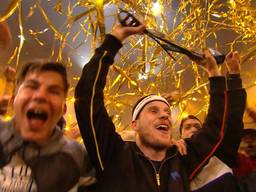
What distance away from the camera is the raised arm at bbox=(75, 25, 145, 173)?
1.34m

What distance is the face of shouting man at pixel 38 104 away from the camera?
1.20 metres

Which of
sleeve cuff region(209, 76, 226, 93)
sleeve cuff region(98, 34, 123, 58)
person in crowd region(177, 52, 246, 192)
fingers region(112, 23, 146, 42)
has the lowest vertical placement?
person in crowd region(177, 52, 246, 192)

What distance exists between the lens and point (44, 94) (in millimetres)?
1212

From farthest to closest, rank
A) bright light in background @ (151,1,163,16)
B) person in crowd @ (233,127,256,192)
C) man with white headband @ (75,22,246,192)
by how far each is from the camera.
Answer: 1. bright light in background @ (151,1,163,16)
2. person in crowd @ (233,127,256,192)
3. man with white headband @ (75,22,246,192)

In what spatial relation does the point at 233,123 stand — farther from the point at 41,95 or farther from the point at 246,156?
the point at 41,95

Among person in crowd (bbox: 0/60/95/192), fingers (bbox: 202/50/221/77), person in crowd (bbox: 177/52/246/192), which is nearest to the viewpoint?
person in crowd (bbox: 0/60/95/192)

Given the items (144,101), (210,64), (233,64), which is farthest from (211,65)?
(144,101)

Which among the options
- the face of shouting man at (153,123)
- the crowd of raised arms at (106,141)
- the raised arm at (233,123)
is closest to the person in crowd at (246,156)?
the crowd of raised arms at (106,141)

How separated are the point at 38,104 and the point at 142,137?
23.4 inches

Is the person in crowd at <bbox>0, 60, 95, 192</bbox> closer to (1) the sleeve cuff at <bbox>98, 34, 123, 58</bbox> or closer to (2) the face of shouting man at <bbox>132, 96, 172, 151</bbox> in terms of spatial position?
(1) the sleeve cuff at <bbox>98, 34, 123, 58</bbox>

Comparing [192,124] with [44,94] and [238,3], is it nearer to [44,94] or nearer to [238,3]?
[238,3]

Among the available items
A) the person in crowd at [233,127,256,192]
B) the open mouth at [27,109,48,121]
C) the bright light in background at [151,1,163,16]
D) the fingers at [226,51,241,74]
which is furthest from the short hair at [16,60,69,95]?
the bright light in background at [151,1,163,16]

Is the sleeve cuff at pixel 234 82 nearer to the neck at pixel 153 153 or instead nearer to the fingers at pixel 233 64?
the fingers at pixel 233 64

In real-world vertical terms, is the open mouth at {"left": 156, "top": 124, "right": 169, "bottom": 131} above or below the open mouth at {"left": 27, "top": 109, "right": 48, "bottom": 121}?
below
